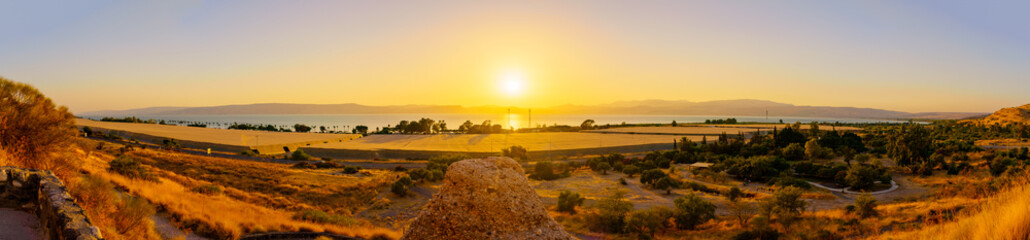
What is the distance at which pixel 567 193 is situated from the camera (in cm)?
2264

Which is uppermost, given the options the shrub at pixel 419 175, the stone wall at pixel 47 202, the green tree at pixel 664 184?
the stone wall at pixel 47 202

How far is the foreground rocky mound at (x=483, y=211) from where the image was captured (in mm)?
3873

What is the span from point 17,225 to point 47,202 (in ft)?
2.97

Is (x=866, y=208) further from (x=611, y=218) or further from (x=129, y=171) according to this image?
(x=129, y=171)

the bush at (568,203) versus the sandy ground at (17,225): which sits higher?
the sandy ground at (17,225)

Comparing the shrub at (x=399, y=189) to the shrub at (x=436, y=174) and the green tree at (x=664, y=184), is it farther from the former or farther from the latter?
the green tree at (x=664, y=184)

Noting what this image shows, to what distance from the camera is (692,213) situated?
17953 mm

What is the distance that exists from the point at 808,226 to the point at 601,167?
72.6 ft

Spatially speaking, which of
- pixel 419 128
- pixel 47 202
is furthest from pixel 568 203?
pixel 419 128

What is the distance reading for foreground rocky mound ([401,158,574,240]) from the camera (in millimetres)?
3873

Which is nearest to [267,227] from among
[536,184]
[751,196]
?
[536,184]

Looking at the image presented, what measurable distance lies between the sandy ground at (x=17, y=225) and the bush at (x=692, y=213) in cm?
1858

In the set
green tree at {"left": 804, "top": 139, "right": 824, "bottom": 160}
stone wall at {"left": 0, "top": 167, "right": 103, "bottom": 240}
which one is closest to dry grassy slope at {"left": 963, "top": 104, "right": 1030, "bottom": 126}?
green tree at {"left": 804, "top": 139, "right": 824, "bottom": 160}

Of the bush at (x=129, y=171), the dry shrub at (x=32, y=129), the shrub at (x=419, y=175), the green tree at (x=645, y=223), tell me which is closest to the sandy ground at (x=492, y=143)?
the shrub at (x=419, y=175)
